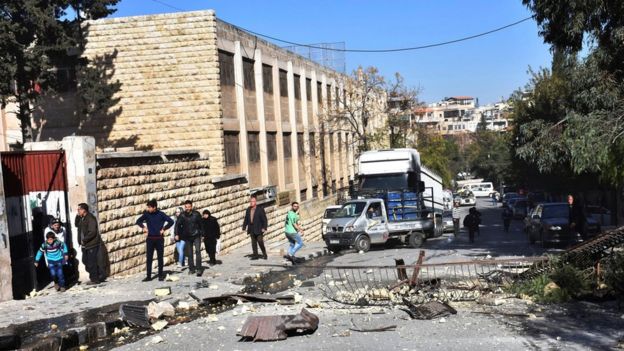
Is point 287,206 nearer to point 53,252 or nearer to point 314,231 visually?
point 314,231

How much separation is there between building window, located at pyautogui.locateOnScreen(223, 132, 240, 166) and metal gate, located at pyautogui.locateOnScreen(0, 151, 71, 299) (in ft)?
36.0

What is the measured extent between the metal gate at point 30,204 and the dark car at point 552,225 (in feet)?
48.7

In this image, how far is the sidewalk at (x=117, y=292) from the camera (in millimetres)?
10507

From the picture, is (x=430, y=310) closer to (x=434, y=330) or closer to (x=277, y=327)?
(x=434, y=330)

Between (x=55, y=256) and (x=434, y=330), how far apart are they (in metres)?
7.60

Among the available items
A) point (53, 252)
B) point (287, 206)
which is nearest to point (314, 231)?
point (287, 206)

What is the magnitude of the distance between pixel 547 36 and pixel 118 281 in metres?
11.9

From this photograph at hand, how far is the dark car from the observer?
66.6 feet

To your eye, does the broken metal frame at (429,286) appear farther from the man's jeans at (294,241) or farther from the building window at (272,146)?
the building window at (272,146)

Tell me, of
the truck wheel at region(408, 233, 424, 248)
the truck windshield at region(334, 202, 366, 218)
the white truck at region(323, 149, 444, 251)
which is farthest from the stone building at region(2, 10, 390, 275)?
the truck wheel at region(408, 233, 424, 248)

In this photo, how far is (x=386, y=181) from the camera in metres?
25.1

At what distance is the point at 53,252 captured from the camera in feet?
40.2

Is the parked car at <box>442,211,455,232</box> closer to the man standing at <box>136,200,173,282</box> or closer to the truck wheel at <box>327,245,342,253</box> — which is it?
the truck wheel at <box>327,245,342,253</box>

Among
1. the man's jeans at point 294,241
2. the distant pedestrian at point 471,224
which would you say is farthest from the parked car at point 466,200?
the man's jeans at point 294,241
